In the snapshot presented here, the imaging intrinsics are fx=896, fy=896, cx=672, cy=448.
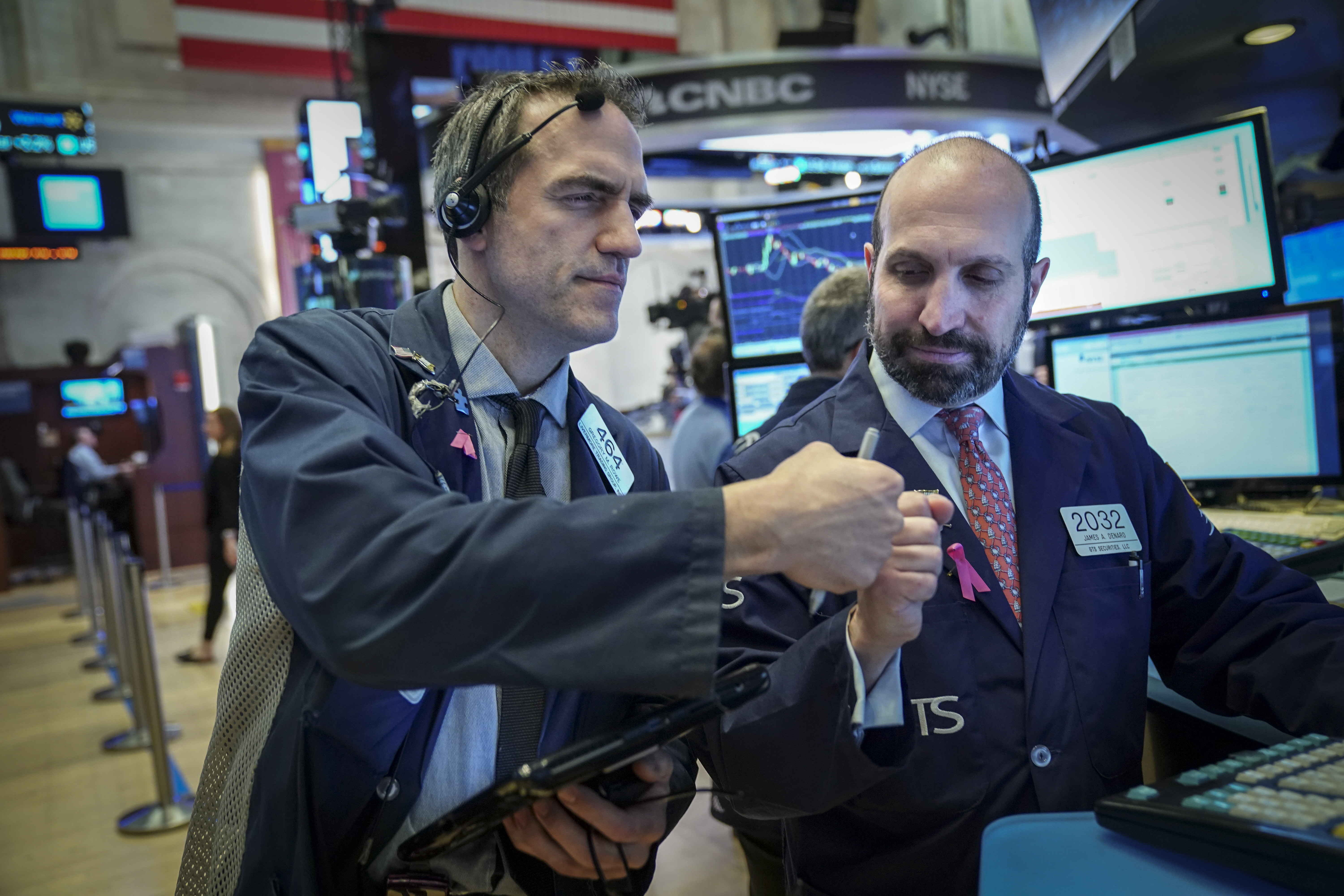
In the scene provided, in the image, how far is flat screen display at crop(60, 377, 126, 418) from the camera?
10359 mm

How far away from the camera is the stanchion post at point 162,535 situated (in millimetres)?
9117

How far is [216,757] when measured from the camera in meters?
1.03

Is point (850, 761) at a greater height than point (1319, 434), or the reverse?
point (1319, 434)

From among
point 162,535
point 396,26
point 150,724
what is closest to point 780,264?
point 150,724

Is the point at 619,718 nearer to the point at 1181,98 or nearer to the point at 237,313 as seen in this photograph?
the point at 1181,98

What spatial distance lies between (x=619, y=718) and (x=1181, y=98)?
2.20 m

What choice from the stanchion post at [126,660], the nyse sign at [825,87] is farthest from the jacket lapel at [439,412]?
the nyse sign at [825,87]

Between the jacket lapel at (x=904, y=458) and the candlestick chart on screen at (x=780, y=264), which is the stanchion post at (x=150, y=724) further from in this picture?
the jacket lapel at (x=904, y=458)

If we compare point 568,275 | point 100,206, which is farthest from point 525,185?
point 100,206

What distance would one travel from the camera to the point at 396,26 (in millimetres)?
7934

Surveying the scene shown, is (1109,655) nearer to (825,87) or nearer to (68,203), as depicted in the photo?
(825,87)

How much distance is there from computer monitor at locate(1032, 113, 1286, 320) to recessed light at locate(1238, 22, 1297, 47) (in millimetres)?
246

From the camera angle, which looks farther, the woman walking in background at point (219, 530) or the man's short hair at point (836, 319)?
the woman walking in background at point (219, 530)

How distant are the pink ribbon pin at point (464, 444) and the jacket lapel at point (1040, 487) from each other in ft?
2.32
